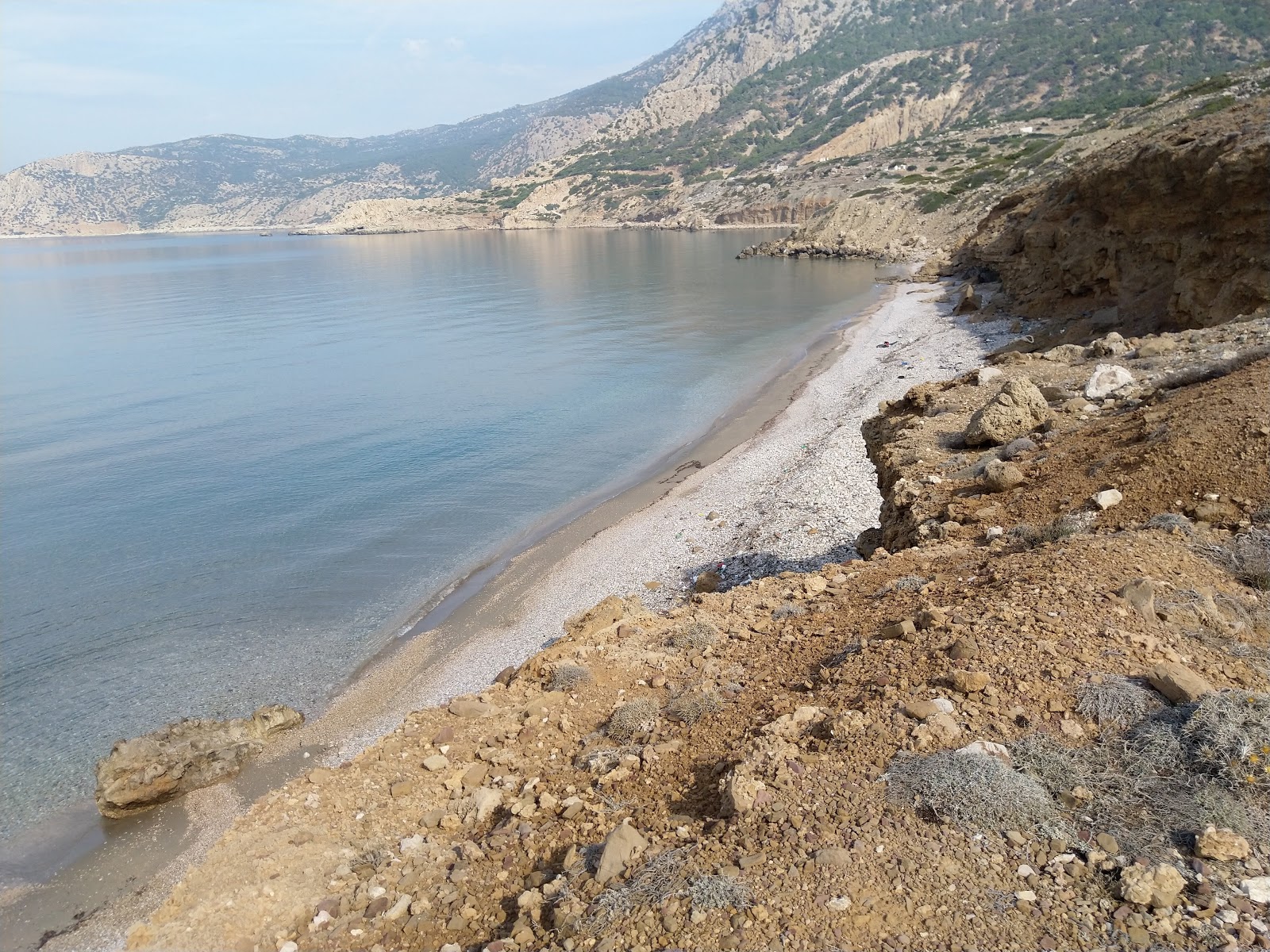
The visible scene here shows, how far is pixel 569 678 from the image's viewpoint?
8484mm

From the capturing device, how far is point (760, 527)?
1658 centimetres

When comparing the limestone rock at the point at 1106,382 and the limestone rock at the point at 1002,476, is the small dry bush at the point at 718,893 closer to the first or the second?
the limestone rock at the point at 1002,476

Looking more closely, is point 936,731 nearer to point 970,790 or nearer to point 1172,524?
point 970,790

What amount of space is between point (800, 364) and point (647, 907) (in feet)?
103

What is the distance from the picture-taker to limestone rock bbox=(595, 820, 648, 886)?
505 cm

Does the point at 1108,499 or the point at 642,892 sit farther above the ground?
the point at 1108,499

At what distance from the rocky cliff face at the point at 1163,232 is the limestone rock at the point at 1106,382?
9734 mm

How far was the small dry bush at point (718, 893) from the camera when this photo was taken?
442 centimetres

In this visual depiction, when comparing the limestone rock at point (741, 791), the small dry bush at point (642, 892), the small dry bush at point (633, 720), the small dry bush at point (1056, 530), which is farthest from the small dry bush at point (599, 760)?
the small dry bush at point (1056, 530)

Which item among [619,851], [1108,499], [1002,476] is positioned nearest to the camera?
[619,851]

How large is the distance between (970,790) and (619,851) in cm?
237

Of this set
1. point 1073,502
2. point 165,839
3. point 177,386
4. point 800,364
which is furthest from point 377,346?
point 1073,502

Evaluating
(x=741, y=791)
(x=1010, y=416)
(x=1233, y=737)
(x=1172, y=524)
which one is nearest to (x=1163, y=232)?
(x=1010, y=416)

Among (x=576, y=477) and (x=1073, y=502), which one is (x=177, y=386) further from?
(x=1073, y=502)
